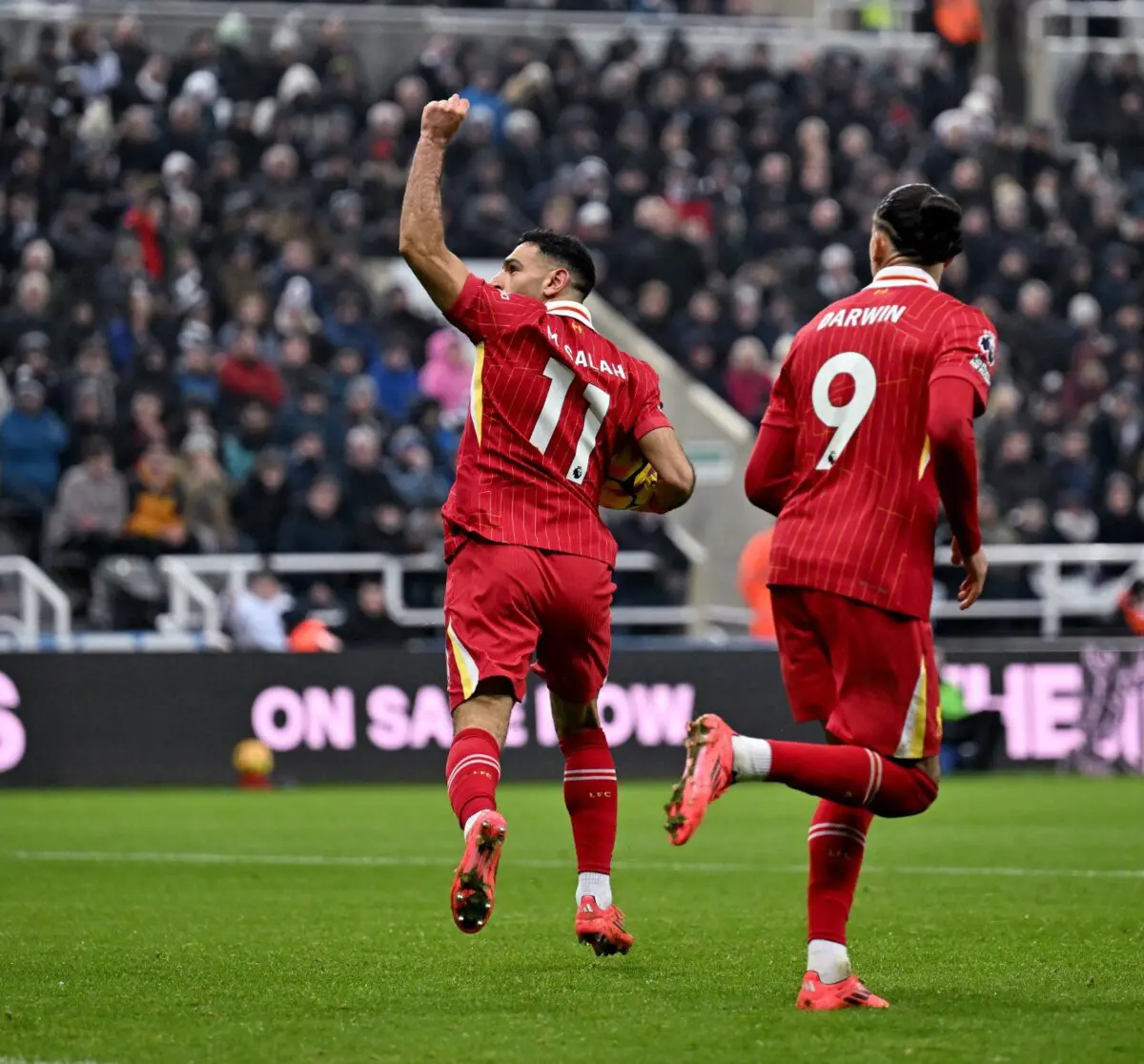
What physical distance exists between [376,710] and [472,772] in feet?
34.5

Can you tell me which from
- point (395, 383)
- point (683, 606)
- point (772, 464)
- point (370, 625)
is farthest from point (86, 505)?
point (772, 464)

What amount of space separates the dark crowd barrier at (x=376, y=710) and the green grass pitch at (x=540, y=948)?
2973 millimetres

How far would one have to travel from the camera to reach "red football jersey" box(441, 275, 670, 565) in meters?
6.88

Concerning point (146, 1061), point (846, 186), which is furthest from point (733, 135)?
point (146, 1061)

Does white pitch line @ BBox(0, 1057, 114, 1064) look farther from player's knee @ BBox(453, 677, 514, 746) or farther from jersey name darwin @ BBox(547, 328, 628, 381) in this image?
jersey name darwin @ BBox(547, 328, 628, 381)

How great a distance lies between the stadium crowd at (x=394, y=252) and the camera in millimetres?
18859

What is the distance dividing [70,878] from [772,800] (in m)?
6.74

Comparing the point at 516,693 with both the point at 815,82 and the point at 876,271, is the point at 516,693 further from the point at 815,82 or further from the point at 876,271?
the point at 815,82

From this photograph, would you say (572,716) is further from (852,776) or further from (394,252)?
(394,252)

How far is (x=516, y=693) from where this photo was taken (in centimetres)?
685

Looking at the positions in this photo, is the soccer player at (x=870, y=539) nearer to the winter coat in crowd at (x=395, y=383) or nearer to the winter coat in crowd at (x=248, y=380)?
the winter coat in crowd at (x=248, y=380)

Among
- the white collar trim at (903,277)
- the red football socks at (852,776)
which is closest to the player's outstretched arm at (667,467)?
the white collar trim at (903,277)

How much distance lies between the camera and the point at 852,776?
579 cm

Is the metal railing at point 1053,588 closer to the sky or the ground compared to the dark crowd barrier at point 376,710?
closer to the sky
